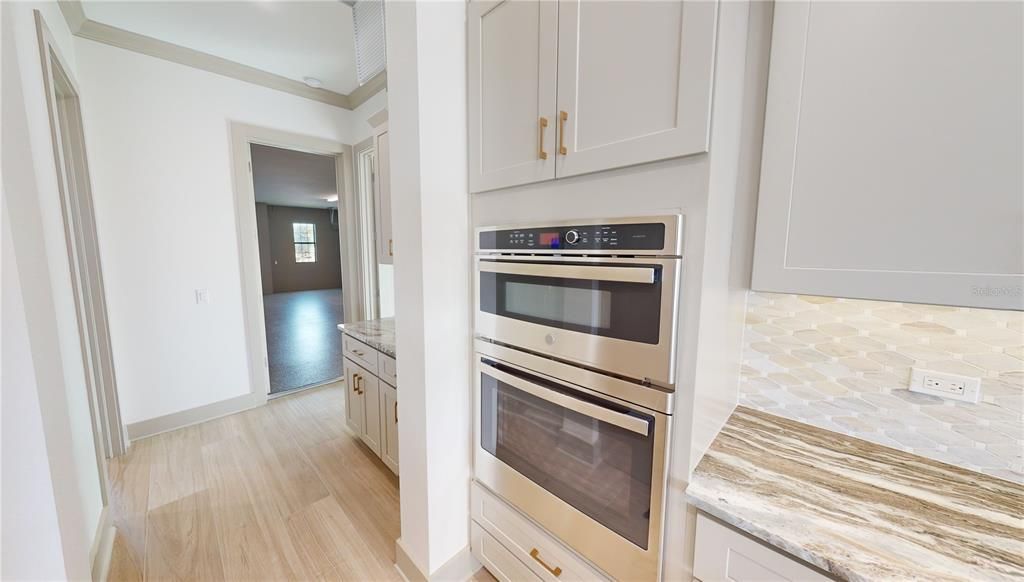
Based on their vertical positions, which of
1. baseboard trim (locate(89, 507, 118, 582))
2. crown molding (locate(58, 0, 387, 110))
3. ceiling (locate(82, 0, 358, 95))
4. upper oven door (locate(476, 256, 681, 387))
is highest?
ceiling (locate(82, 0, 358, 95))

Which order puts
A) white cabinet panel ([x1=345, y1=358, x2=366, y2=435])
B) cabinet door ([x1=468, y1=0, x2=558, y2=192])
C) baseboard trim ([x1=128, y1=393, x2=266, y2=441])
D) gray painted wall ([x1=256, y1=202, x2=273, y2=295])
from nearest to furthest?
cabinet door ([x1=468, y1=0, x2=558, y2=192]), white cabinet panel ([x1=345, y1=358, x2=366, y2=435]), baseboard trim ([x1=128, y1=393, x2=266, y2=441]), gray painted wall ([x1=256, y1=202, x2=273, y2=295])

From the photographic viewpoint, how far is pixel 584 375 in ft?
3.33

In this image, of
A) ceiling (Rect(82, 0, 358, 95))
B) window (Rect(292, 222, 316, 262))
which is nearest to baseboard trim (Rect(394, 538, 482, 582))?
ceiling (Rect(82, 0, 358, 95))

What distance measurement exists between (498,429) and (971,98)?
1435 millimetres

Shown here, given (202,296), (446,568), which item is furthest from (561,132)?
(202,296)

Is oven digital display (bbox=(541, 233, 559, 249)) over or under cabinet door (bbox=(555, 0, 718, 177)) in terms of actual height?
under

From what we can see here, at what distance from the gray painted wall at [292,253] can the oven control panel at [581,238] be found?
33.9 feet

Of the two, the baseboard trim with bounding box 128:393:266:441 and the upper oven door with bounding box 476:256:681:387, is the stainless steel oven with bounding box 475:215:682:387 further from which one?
the baseboard trim with bounding box 128:393:266:441

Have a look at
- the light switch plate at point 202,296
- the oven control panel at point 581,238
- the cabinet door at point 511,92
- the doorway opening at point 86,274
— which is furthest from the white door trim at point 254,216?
the oven control panel at point 581,238

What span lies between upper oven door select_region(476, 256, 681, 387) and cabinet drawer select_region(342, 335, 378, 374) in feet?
3.71

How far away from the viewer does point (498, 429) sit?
1.31 metres

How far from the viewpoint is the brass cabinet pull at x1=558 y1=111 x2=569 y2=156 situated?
1.00 meters

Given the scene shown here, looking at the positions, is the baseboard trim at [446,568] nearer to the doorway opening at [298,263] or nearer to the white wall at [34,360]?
the white wall at [34,360]

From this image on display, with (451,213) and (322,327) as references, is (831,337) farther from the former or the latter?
(322,327)
